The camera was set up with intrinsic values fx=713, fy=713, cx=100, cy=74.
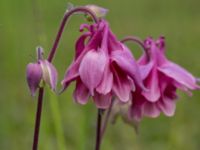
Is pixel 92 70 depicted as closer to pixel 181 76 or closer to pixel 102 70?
pixel 102 70

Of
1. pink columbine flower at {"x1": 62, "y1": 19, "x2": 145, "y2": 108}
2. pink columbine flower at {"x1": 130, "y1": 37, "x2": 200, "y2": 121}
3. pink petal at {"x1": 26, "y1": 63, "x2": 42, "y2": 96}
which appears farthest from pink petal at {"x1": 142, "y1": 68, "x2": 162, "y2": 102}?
pink petal at {"x1": 26, "y1": 63, "x2": 42, "y2": 96}

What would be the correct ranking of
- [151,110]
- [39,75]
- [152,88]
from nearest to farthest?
[39,75]
[152,88]
[151,110]

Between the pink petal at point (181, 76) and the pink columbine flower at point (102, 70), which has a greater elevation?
the pink columbine flower at point (102, 70)

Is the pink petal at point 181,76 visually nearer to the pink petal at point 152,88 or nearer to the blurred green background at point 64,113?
the pink petal at point 152,88

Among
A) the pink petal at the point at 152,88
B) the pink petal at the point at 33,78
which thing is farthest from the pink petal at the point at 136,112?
the pink petal at the point at 33,78

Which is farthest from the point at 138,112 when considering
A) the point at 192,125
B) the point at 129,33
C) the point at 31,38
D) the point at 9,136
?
the point at 129,33

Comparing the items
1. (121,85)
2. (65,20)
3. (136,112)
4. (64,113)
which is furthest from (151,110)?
(64,113)
